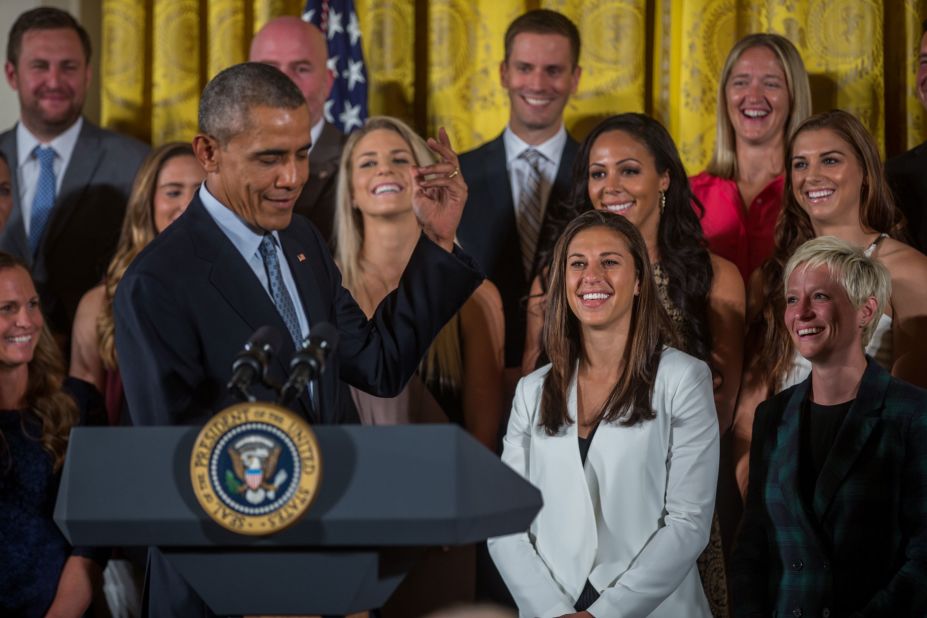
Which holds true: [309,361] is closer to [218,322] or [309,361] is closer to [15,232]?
[218,322]

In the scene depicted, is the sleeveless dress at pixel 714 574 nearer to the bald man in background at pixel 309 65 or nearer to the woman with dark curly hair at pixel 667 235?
the woman with dark curly hair at pixel 667 235

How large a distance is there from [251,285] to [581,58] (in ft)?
9.87

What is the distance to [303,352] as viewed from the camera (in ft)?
6.39

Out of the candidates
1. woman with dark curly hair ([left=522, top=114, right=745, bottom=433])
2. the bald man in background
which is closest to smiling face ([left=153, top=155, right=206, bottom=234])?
the bald man in background

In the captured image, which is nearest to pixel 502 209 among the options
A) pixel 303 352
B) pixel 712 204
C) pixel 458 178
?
pixel 712 204

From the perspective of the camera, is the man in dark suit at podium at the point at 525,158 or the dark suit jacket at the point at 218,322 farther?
the man in dark suit at podium at the point at 525,158

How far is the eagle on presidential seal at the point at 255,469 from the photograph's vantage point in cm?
184

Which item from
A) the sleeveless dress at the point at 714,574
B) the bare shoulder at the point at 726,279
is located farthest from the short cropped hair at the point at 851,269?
the sleeveless dress at the point at 714,574

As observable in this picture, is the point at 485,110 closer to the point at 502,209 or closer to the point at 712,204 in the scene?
the point at 502,209

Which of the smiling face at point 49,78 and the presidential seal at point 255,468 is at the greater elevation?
the smiling face at point 49,78

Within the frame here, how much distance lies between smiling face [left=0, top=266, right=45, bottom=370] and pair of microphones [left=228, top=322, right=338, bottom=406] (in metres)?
2.13

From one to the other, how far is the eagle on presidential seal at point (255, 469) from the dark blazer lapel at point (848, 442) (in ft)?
5.53

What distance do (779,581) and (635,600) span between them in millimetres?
355

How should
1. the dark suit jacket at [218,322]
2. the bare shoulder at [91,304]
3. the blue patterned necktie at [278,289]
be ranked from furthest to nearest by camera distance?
1. the bare shoulder at [91,304]
2. the blue patterned necktie at [278,289]
3. the dark suit jacket at [218,322]
